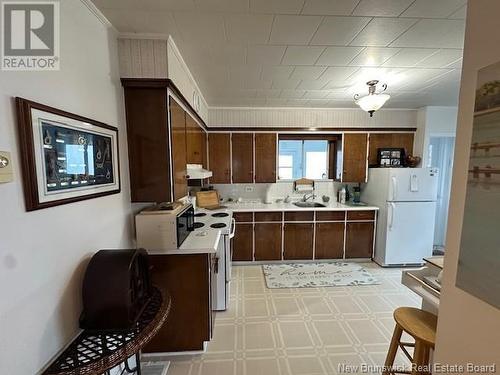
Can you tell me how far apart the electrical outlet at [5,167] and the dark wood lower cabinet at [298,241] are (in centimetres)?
328

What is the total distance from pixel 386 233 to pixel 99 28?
4.06m

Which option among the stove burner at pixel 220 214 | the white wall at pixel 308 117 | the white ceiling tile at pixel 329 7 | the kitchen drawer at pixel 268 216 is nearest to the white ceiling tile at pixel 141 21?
the white ceiling tile at pixel 329 7

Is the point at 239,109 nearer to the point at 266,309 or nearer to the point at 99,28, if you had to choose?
the point at 99,28

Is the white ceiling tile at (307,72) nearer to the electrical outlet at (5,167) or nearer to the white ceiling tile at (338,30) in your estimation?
the white ceiling tile at (338,30)

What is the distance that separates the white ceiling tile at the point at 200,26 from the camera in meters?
1.49

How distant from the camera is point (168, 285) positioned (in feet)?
6.31

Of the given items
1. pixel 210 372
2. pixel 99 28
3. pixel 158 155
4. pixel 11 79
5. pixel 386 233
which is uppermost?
pixel 99 28

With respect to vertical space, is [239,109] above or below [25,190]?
above

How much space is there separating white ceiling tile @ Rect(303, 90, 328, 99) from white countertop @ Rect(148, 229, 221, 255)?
2168 millimetres

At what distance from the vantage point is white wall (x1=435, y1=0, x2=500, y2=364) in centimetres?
90

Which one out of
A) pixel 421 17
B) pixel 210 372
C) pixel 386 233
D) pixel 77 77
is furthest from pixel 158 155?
Answer: pixel 386 233

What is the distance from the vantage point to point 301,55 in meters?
2.03

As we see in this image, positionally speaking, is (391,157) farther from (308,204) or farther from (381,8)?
(381,8)

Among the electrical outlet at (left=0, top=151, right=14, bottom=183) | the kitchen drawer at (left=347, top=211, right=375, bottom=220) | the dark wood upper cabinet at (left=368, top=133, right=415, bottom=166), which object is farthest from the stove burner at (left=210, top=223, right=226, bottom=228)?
the dark wood upper cabinet at (left=368, top=133, right=415, bottom=166)
